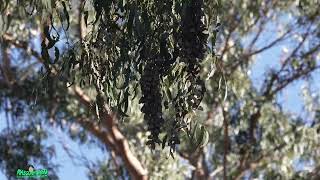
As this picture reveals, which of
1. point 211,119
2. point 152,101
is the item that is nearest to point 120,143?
point 211,119

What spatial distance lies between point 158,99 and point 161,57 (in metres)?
0.20

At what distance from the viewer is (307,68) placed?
1011cm

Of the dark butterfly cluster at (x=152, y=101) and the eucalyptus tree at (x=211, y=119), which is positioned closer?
the dark butterfly cluster at (x=152, y=101)

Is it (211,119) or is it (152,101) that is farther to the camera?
(211,119)

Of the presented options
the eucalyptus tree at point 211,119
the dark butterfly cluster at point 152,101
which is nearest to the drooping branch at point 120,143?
the eucalyptus tree at point 211,119

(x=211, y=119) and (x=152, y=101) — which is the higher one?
(x=211, y=119)

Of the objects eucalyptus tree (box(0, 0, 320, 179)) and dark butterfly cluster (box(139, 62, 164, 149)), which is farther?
eucalyptus tree (box(0, 0, 320, 179))

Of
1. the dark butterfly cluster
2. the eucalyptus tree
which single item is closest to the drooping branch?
the eucalyptus tree

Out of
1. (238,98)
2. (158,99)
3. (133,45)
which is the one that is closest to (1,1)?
(133,45)

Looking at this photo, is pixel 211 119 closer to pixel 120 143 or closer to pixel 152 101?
pixel 120 143

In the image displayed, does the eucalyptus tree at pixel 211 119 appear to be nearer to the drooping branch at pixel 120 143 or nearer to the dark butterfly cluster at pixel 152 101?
the drooping branch at pixel 120 143

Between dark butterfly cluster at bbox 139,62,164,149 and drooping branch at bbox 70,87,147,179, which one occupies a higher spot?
drooping branch at bbox 70,87,147,179

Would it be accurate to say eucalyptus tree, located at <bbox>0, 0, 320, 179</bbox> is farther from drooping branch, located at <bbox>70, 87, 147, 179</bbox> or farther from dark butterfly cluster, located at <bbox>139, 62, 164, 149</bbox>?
dark butterfly cluster, located at <bbox>139, 62, 164, 149</bbox>

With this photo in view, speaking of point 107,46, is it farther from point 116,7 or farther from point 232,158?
point 232,158
